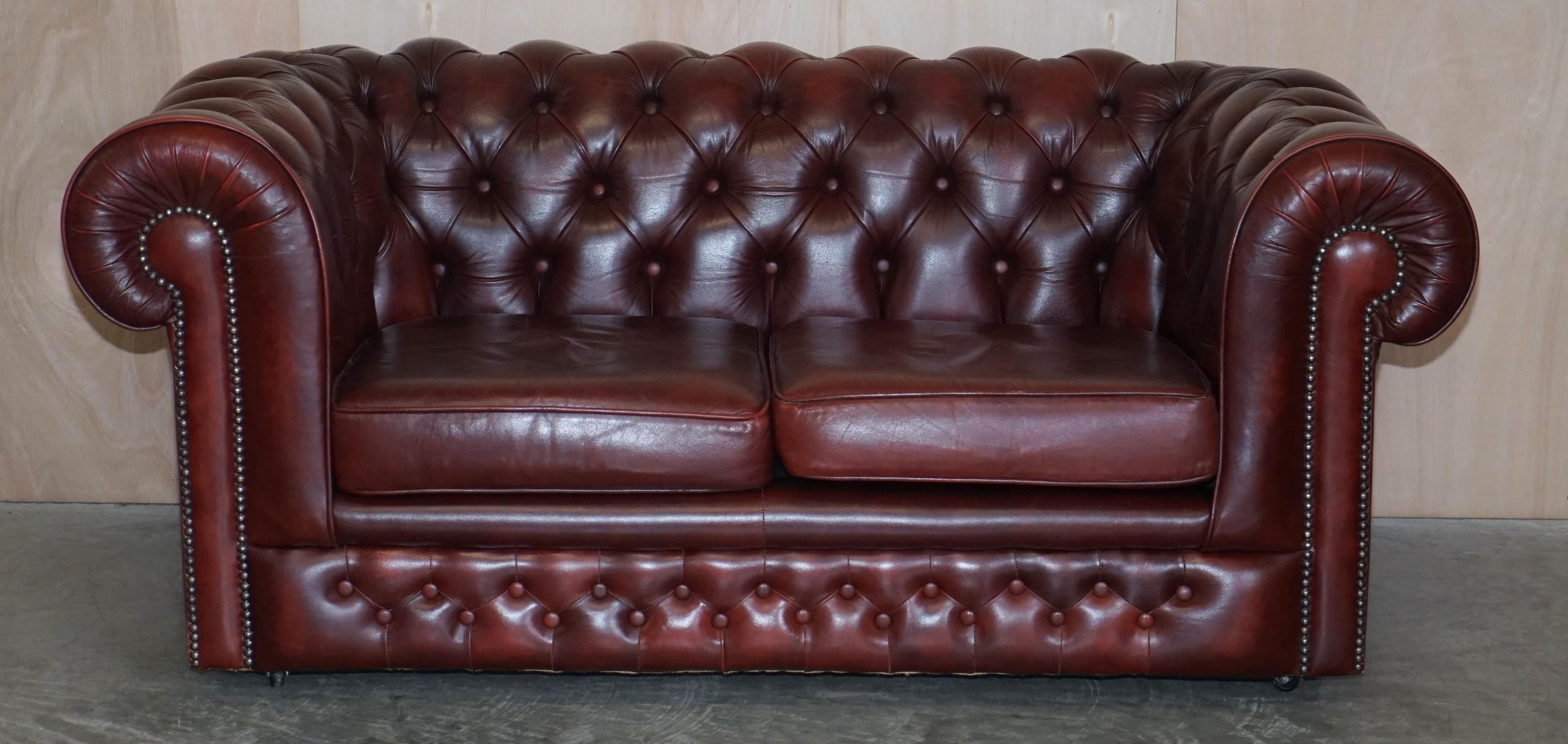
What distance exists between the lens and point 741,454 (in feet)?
5.88

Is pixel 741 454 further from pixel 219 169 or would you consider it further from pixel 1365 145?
pixel 1365 145

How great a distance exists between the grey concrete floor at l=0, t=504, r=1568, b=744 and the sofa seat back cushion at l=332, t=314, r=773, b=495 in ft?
0.99

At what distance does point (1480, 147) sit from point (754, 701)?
182 centimetres

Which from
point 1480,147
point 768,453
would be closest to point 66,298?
point 768,453

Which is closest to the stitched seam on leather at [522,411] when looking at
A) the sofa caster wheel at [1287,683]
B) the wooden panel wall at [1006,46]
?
the sofa caster wheel at [1287,683]

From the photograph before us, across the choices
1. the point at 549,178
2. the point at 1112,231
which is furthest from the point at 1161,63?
the point at 549,178

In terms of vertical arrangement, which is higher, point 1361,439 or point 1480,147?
point 1480,147

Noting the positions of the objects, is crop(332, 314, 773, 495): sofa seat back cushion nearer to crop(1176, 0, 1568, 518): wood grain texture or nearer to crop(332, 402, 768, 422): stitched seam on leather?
crop(332, 402, 768, 422): stitched seam on leather

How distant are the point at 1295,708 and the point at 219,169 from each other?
1573 millimetres

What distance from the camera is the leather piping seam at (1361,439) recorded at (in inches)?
68.7

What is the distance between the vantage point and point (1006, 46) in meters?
2.65

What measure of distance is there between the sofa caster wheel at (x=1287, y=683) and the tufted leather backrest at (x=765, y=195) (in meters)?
0.68

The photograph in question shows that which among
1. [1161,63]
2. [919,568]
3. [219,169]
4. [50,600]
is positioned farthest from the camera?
[1161,63]

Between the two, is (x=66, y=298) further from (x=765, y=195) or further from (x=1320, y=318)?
(x=1320, y=318)
